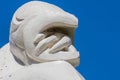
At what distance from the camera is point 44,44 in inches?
95.3

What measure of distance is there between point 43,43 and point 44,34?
0.05m

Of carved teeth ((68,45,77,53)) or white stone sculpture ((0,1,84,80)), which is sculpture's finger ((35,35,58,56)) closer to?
white stone sculpture ((0,1,84,80))

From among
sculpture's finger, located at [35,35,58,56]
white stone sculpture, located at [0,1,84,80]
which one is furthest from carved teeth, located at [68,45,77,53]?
sculpture's finger, located at [35,35,58,56]

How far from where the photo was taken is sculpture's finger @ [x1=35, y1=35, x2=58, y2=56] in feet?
7.94

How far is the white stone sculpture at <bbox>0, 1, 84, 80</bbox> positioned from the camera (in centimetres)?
238

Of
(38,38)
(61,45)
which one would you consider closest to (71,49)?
(61,45)

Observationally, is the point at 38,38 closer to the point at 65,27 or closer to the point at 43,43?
the point at 43,43

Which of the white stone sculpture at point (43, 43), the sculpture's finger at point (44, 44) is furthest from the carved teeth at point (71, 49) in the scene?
the sculpture's finger at point (44, 44)

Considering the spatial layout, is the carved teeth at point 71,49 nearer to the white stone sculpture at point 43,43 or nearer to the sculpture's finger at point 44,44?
the white stone sculpture at point 43,43

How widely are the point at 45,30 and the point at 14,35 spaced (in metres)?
0.19

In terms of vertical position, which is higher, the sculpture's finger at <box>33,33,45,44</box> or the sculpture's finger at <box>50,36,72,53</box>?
the sculpture's finger at <box>33,33,45,44</box>

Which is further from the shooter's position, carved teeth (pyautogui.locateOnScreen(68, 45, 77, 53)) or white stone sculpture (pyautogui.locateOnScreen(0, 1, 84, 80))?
carved teeth (pyautogui.locateOnScreen(68, 45, 77, 53))

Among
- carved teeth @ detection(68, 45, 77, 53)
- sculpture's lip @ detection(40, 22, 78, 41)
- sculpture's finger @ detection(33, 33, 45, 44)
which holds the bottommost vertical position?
carved teeth @ detection(68, 45, 77, 53)

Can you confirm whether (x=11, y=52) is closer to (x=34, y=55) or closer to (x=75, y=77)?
(x=34, y=55)
